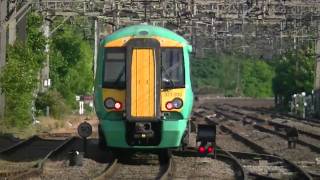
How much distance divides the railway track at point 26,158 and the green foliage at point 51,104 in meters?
16.3

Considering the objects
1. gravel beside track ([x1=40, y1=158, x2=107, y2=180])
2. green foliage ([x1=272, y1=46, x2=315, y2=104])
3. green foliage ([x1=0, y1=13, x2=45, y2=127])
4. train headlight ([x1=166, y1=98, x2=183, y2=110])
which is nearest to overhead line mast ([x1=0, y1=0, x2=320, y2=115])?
green foliage ([x1=0, y1=13, x2=45, y2=127])

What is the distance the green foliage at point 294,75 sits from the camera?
74.2m

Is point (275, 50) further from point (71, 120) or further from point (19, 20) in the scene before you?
point (19, 20)

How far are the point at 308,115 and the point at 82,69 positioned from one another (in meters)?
18.5

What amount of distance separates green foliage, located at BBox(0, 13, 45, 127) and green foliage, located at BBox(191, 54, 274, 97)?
315 ft

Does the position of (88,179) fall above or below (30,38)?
below

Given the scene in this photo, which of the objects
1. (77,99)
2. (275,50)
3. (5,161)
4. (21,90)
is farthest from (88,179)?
(275,50)

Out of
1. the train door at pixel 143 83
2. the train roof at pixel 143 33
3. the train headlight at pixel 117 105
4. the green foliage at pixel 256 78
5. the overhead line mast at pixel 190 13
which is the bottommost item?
the green foliage at pixel 256 78

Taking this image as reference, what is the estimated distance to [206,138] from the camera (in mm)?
19875

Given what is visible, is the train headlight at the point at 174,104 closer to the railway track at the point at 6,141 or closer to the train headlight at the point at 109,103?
the train headlight at the point at 109,103

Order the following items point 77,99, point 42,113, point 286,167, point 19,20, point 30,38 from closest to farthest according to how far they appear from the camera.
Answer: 1. point 286,167
2. point 19,20
3. point 30,38
4. point 42,113
5. point 77,99

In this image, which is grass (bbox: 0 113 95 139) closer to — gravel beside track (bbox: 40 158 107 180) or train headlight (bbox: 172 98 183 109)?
gravel beside track (bbox: 40 158 107 180)

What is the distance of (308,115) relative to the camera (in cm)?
6228

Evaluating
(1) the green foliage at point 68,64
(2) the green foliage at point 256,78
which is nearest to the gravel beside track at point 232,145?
(1) the green foliage at point 68,64
